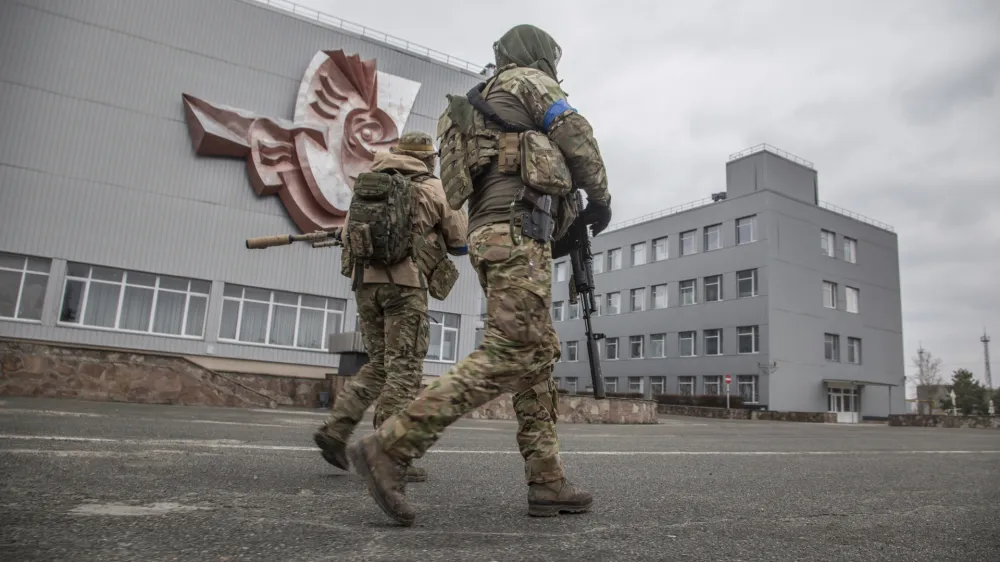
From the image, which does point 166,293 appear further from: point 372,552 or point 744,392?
point 744,392

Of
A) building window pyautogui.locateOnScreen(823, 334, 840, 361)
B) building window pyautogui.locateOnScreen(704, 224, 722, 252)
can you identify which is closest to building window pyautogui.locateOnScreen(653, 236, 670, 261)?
building window pyautogui.locateOnScreen(704, 224, 722, 252)

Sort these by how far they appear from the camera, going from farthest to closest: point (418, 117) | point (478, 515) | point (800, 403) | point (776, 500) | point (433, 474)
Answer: point (800, 403)
point (418, 117)
point (433, 474)
point (776, 500)
point (478, 515)

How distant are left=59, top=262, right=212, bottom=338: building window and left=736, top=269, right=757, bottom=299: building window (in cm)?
2894

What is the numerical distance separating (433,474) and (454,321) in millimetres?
22839

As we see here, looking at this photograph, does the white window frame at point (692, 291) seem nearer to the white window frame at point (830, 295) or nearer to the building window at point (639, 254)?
the building window at point (639, 254)

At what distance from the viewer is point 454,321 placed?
26.8 metres

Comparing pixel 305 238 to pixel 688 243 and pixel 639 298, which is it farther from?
pixel 639 298

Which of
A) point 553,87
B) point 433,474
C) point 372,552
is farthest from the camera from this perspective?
point 433,474

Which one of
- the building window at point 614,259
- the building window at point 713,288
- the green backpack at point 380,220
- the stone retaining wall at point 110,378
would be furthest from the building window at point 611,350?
the green backpack at point 380,220

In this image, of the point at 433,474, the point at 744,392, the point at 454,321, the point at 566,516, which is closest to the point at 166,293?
the point at 454,321

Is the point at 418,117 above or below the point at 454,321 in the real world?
above

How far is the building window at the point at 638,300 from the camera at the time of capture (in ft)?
151

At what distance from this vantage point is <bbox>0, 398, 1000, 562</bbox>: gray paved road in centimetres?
199

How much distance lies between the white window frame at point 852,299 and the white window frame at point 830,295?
0.84 meters
